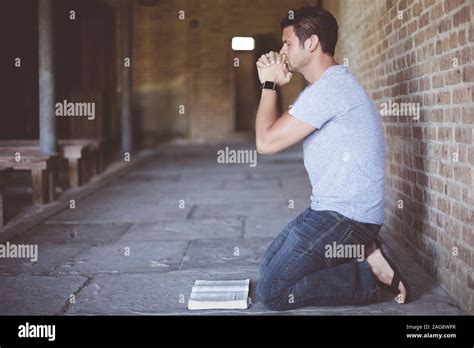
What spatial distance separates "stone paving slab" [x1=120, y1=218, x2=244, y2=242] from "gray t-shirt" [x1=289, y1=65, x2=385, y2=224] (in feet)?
6.79

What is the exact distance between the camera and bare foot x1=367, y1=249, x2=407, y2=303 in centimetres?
305

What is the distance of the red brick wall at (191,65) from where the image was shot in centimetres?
1556

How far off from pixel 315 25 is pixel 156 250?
2198 millimetres

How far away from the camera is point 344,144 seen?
2.91 metres

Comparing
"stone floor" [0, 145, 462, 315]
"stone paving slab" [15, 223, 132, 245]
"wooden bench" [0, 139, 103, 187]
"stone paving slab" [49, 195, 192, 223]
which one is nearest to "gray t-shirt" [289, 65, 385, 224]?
"stone floor" [0, 145, 462, 315]

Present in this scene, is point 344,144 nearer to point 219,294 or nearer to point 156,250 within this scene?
point 219,294

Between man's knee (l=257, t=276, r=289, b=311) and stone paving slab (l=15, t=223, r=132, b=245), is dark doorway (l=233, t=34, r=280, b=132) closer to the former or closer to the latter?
stone paving slab (l=15, t=223, r=132, b=245)

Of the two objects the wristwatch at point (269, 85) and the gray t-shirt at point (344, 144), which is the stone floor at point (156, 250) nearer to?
the gray t-shirt at point (344, 144)

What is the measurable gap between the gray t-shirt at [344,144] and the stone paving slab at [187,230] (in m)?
2.07

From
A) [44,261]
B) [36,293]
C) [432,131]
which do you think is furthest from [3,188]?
[432,131]

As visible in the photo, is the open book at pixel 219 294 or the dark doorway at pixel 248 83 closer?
the open book at pixel 219 294

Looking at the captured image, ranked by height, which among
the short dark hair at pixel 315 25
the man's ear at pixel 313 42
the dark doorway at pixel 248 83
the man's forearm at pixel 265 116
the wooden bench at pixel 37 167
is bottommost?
the wooden bench at pixel 37 167

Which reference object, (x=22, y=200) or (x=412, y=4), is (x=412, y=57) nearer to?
(x=412, y=4)

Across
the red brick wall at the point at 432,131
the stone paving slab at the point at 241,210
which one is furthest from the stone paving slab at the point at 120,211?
the red brick wall at the point at 432,131
